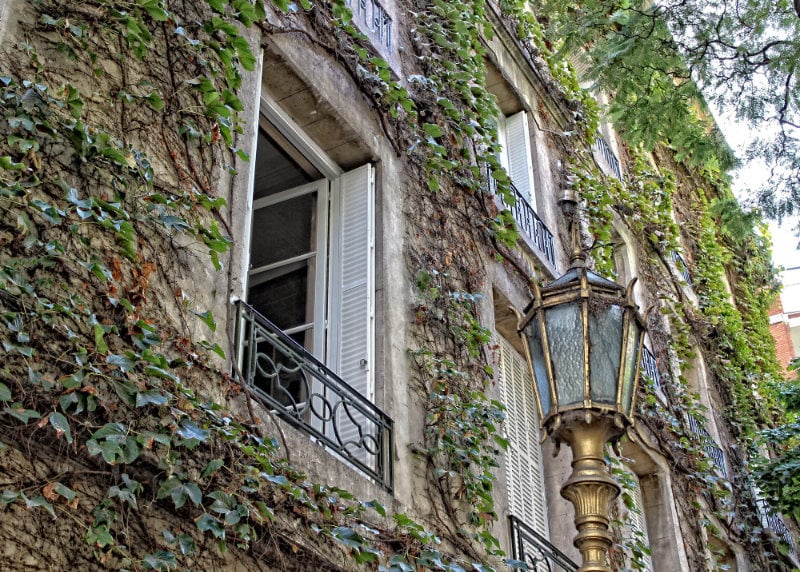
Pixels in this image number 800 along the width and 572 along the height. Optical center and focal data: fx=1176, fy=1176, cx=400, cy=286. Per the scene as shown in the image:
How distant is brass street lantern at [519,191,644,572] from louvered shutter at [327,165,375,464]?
1481 millimetres

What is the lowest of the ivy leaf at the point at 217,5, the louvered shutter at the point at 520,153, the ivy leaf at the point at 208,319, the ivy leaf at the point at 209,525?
the ivy leaf at the point at 209,525

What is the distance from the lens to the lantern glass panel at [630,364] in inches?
203

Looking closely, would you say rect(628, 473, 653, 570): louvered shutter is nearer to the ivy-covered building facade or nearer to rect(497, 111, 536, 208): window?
the ivy-covered building facade

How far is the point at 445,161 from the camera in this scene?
8.39 m

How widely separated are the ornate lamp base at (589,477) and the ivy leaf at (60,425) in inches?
80.1

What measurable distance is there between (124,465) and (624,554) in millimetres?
5803

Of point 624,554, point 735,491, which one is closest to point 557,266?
point 624,554

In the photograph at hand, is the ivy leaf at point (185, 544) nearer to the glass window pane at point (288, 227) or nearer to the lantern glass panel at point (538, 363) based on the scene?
the lantern glass panel at point (538, 363)

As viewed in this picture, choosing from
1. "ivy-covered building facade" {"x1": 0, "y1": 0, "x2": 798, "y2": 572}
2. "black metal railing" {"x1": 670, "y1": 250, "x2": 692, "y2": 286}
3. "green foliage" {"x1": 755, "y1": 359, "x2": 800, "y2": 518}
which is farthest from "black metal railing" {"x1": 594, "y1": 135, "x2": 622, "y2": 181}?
"green foliage" {"x1": 755, "y1": 359, "x2": 800, "y2": 518}

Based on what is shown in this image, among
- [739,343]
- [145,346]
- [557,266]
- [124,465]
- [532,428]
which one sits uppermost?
[739,343]

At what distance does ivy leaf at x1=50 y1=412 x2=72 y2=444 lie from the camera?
166 inches

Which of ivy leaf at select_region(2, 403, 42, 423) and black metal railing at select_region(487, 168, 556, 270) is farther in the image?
black metal railing at select_region(487, 168, 556, 270)

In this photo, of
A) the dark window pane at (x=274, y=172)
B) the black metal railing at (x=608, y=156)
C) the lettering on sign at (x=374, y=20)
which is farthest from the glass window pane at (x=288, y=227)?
the black metal railing at (x=608, y=156)

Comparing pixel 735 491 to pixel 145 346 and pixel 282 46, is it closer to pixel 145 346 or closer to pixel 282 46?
pixel 282 46
